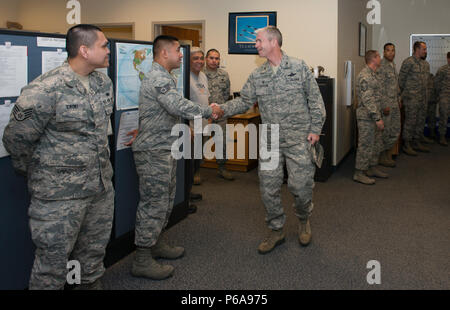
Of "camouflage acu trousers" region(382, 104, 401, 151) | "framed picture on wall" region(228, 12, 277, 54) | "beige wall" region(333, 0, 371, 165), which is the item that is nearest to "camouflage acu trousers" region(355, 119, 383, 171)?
"beige wall" region(333, 0, 371, 165)

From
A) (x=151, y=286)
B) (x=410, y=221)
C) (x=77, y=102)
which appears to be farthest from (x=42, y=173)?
(x=410, y=221)

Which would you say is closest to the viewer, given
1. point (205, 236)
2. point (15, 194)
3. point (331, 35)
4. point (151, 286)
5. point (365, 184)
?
point (15, 194)

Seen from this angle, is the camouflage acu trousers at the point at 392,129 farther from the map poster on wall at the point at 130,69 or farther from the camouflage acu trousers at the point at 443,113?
the map poster on wall at the point at 130,69

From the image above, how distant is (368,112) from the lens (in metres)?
5.16

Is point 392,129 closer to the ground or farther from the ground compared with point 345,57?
closer to the ground

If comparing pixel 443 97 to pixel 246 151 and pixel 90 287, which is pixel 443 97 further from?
pixel 90 287

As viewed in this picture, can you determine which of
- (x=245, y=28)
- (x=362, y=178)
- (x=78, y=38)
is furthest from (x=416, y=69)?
(x=78, y=38)

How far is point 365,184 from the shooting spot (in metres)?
5.30

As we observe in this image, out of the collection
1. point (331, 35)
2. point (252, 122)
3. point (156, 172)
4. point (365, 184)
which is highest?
point (331, 35)

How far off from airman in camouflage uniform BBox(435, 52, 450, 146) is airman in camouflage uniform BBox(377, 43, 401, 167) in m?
2.31

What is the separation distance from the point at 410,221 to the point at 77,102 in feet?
10.3

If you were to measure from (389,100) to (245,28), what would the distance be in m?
2.17

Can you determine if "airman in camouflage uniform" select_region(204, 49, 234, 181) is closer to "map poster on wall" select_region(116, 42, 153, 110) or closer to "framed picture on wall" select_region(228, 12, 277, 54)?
"framed picture on wall" select_region(228, 12, 277, 54)
